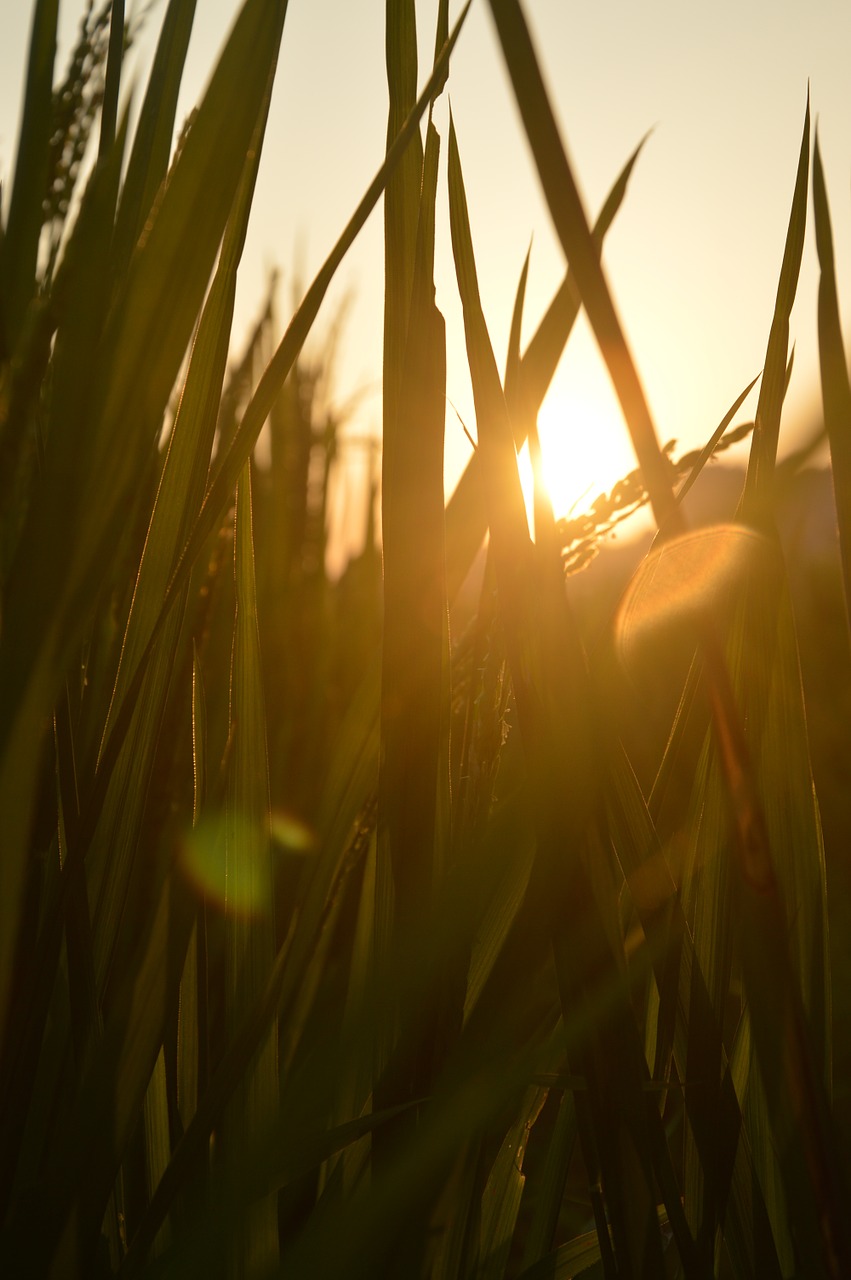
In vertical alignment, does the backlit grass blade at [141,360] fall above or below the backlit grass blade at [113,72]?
below

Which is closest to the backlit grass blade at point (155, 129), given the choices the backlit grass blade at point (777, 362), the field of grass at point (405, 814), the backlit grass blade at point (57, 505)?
the field of grass at point (405, 814)

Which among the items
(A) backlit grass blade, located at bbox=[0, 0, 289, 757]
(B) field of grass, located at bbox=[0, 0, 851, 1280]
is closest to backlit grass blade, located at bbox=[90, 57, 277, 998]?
(B) field of grass, located at bbox=[0, 0, 851, 1280]

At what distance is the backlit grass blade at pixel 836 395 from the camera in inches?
10.6

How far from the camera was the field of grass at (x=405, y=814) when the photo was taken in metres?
0.18

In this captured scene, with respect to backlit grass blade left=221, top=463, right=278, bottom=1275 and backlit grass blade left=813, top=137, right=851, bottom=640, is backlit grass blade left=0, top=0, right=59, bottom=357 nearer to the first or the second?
backlit grass blade left=221, top=463, right=278, bottom=1275

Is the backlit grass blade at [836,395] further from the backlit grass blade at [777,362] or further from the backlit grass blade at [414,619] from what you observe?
the backlit grass blade at [414,619]

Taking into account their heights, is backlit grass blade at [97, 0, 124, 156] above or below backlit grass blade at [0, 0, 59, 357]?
above

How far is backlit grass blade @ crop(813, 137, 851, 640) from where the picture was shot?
0.27 m

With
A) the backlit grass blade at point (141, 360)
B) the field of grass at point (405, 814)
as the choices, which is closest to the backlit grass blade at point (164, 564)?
the field of grass at point (405, 814)

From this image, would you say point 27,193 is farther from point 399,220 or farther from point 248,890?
point 248,890

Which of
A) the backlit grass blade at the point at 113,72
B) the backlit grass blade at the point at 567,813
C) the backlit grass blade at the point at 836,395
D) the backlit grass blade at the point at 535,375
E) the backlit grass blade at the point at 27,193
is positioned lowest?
the backlit grass blade at the point at 567,813

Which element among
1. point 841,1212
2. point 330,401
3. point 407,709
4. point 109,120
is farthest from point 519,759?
point 330,401

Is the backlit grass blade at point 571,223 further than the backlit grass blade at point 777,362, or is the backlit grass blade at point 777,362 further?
the backlit grass blade at point 777,362

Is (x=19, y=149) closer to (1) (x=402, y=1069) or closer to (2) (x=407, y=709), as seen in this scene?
(2) (x=407, y=709)
